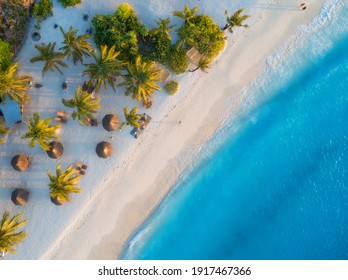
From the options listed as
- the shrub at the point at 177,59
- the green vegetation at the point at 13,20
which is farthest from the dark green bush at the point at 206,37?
the green vegetation at the point at 13,20

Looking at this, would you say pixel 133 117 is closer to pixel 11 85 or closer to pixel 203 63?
pixel 203 63

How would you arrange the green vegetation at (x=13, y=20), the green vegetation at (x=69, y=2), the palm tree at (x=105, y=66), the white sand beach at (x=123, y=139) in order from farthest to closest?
the white sand beach at (x=123, y=139) → the green vegetation at (x=69, y=2) → the green vegetation at (x=13, y=20) → the palm tree at (x=105, y=66)

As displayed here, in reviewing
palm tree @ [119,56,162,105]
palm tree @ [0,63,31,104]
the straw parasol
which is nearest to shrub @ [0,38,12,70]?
palm tree @ [0,63,31,104]

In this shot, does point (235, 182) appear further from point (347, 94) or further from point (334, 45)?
point (334, 45)

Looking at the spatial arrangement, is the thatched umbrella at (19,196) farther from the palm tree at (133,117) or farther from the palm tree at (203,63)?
the palm tree at (203,63)

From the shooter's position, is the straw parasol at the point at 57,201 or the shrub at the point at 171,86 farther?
the shrub at the point at 171,86
